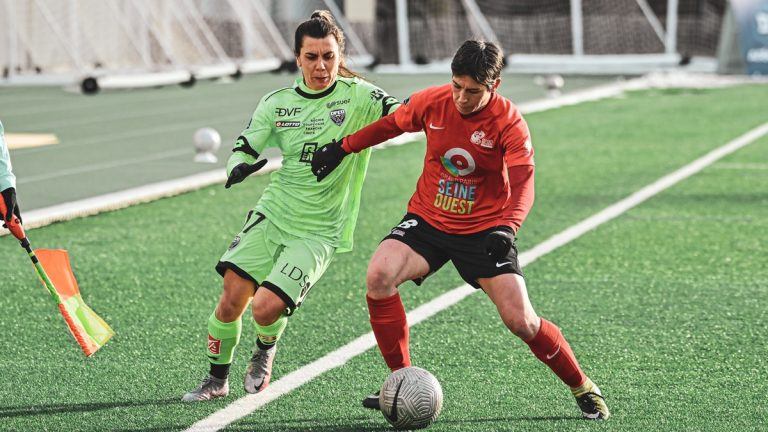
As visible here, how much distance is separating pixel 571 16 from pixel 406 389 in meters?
33.6

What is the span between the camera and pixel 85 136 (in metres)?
18.5

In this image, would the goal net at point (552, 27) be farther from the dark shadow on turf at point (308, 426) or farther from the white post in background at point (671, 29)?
the dark shadow on turf at point (308, 426)

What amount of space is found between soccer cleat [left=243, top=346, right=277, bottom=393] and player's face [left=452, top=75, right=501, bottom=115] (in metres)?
1.48

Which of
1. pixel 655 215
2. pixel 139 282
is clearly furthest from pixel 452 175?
pixel 655 215

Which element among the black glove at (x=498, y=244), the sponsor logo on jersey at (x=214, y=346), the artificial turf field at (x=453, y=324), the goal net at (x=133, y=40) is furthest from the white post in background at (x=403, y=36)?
the black glove at (x=498, y=244)

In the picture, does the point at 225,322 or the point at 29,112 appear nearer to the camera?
the point at 225,322

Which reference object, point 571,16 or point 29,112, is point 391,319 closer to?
point 29,112

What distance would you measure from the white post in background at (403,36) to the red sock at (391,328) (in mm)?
29687

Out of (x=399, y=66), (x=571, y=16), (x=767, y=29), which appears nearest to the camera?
(x=767, y=29)

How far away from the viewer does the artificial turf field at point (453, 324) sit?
544 cm

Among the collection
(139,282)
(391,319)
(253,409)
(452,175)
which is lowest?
(139,282)

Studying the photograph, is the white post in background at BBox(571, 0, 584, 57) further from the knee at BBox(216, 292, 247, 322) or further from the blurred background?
the knee at BBox(216, 292, 247, 322)

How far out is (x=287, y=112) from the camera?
576 centimetres

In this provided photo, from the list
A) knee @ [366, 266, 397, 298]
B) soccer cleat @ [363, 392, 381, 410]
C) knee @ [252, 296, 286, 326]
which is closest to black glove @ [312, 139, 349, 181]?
knee @ [366, 266, 397, 298]
